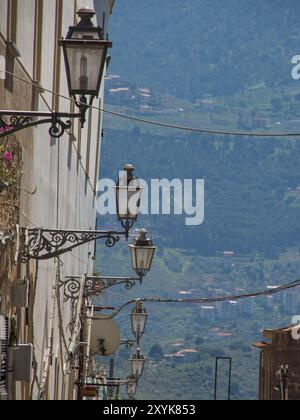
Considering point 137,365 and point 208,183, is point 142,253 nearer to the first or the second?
point 137,365

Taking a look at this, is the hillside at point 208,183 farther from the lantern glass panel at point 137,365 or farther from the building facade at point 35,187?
the building facade at point 35,187

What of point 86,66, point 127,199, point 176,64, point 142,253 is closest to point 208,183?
point 176,64

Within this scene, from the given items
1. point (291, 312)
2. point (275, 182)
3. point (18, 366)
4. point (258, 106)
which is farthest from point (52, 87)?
point (258, 106)

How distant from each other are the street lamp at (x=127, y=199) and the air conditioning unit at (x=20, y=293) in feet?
6.00

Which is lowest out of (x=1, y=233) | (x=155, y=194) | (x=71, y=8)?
(x=1, y=233)

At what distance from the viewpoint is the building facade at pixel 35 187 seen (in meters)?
11.0

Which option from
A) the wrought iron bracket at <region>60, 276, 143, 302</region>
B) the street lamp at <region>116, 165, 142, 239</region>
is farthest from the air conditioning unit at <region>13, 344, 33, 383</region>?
the wrought iron bracket at <region>60, 276, 143, 302</region>

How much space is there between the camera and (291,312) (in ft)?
367

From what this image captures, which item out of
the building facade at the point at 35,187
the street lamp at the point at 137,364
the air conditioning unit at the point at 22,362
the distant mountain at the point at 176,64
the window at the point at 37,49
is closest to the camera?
the building facade at the point at 35,187

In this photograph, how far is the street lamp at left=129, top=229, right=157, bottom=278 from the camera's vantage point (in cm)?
1573

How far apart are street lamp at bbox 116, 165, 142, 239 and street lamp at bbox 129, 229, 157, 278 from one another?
79.5 inches

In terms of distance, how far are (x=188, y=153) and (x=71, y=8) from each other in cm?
13072

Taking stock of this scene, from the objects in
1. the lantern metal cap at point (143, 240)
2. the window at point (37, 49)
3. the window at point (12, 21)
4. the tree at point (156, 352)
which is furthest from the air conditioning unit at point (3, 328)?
the tree at point (156, 352)
